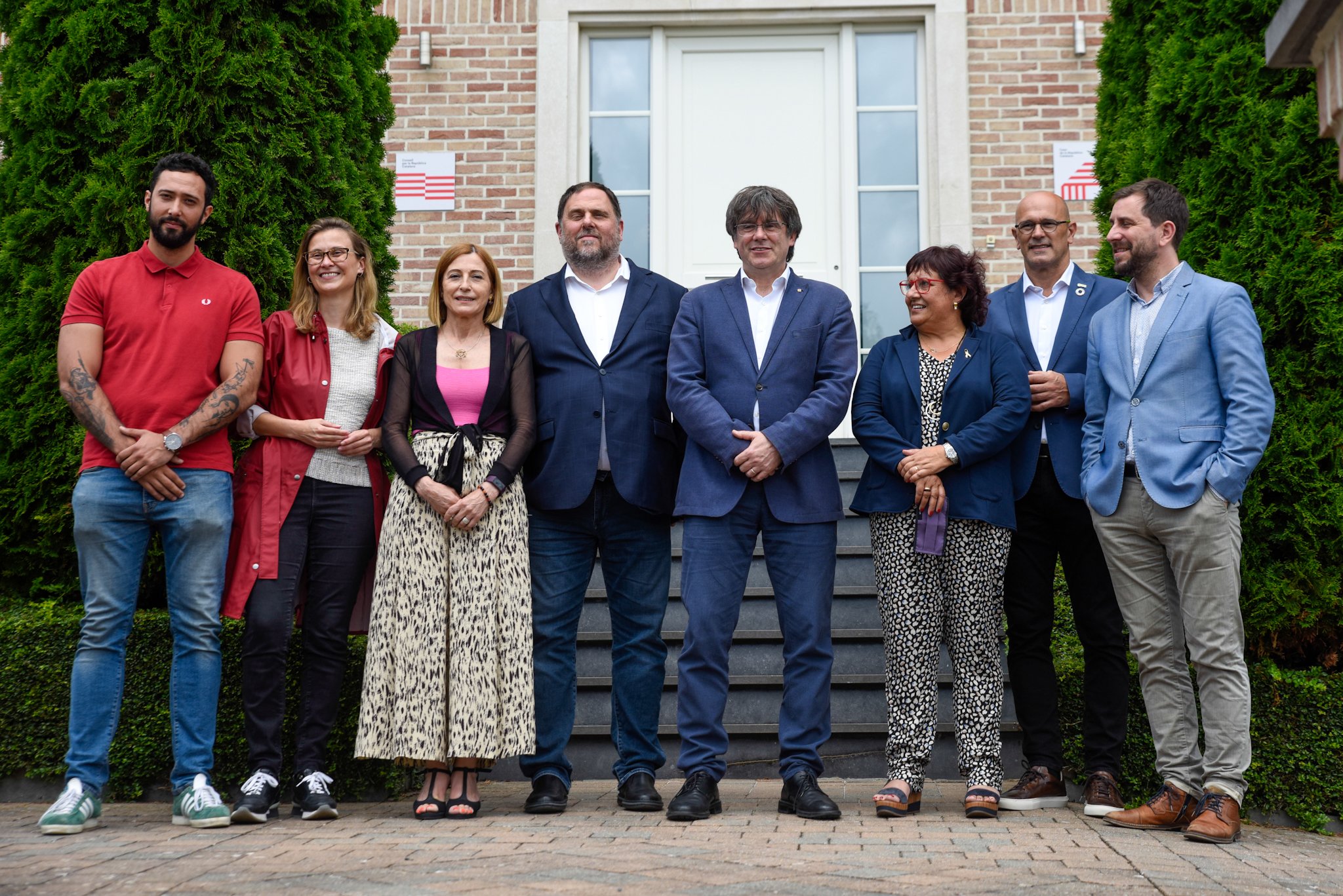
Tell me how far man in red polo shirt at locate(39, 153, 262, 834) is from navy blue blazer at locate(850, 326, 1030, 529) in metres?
2.21

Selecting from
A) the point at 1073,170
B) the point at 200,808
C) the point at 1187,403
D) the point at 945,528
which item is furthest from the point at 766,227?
the point at 1073,170

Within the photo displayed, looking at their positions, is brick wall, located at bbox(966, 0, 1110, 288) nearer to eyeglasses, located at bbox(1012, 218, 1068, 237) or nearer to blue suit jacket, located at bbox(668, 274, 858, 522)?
eyeglasses, located at bbox(1012, 218, 1068, 237)

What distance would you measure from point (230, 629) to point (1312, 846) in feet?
12.6

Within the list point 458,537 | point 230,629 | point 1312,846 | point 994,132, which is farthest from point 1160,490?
point 994,132

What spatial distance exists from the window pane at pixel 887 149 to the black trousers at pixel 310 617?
5026 mm

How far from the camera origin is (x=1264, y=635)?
15.1ft

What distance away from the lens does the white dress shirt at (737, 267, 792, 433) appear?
4.70 meters

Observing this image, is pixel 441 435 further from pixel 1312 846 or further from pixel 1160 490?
pixel 1312 846

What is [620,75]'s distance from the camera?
342 inches

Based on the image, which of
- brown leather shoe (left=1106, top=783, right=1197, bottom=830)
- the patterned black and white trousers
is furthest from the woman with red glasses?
brown leather shoe (left=1106, top=783, right=1197, bottom=830)

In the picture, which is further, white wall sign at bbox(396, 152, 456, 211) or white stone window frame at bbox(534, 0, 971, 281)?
white wall sign at bbox(396, 152, 456, 211)

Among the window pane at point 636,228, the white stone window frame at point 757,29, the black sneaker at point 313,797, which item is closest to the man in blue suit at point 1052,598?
the black sneaker at point 313,797

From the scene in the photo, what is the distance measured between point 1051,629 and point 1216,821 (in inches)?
33.8

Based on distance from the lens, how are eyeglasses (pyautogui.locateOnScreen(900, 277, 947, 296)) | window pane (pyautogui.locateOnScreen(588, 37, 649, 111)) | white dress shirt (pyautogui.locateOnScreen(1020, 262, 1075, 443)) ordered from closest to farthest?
eyeglasses (pyautogui.locateOnScreen(900, 277, 947, 296))
white dress shirt (pyautogui.locateOnScreen(1020, 262, 1075, 443))
window pane (pyautogui.locateOnScreen(588, 37, 649, 111))
